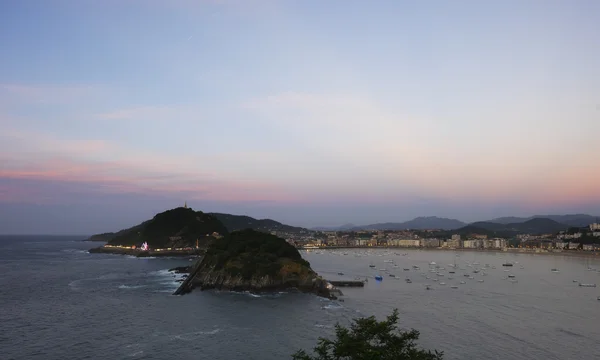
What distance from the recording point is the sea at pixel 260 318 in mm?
33156

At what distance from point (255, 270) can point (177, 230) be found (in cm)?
9610

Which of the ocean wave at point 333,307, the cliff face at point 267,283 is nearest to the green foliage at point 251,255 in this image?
the cliff face at point 267,283

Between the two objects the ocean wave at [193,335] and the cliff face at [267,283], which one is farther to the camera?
the cliff face at [267,283]

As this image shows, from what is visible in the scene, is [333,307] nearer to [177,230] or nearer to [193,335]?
[193,335]

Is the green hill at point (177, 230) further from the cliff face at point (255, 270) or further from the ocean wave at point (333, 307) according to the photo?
the ocean wave at point (333, 307)

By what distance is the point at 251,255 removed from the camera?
66.3 m

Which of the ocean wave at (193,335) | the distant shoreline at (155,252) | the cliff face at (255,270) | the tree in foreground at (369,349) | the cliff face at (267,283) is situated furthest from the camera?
the distant shoreline at (155,252)

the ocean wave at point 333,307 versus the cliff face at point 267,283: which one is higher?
the cliff face at point 267,283

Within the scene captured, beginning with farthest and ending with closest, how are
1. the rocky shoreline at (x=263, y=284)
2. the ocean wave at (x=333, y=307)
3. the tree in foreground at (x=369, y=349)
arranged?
the rocky shoreline at (x=263, y=284) < the ocean wave at (x=333, y=307) < the tree in foreground at (x=369, y=349)

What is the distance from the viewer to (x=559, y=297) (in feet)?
197

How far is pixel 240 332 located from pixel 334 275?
4794 cm

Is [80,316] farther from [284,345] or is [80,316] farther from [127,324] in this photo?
[284,345]

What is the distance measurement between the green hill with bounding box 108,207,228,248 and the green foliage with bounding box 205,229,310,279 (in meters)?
74.0

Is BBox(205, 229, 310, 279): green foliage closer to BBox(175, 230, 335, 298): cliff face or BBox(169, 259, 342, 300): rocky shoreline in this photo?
BBox(175, 230, 335, 298): cliff face
